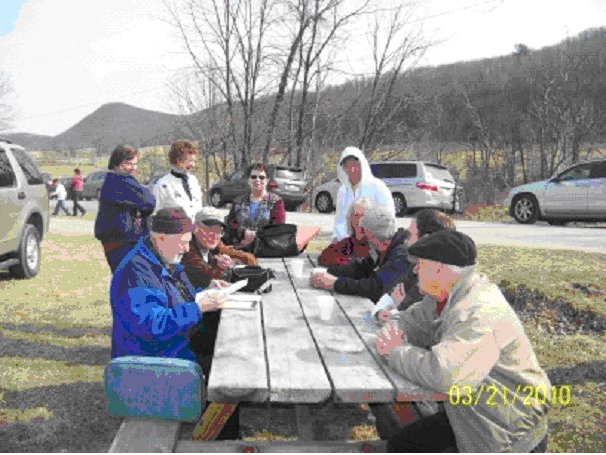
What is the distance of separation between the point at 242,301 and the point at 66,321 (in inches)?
163

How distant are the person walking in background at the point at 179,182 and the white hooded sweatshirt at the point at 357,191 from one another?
1297mm

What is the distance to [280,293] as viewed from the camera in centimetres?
427

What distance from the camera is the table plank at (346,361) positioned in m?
2.45

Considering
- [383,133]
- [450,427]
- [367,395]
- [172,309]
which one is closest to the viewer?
[367,395]

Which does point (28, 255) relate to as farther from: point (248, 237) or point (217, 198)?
point (217, 198)

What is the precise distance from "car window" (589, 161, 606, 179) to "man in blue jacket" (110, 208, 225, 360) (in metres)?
15.8

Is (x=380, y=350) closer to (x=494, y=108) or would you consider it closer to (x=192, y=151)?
(x=192, y=151)

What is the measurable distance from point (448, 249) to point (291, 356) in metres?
0.79

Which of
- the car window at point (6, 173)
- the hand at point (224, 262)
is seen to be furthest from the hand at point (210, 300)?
the car window at point (6, 173)

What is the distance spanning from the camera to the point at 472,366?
237cm

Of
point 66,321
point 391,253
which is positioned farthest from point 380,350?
point 66,321

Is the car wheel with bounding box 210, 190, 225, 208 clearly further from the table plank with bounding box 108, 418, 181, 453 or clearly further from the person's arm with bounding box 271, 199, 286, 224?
the table plank with bounding box 108, 418, 181, 453

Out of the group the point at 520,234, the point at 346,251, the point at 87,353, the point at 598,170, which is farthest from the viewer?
the point at 598,170
